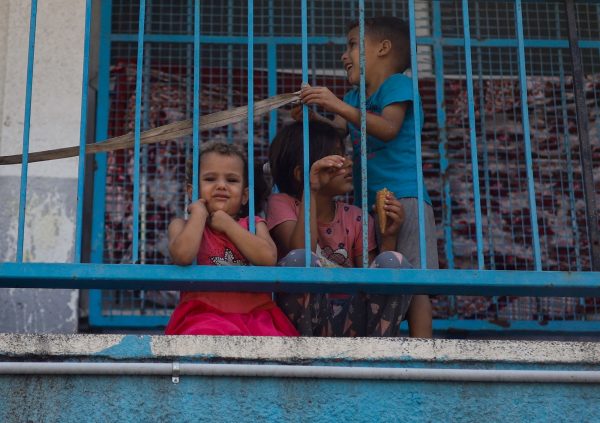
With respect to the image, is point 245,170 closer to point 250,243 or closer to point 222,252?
point 222,252

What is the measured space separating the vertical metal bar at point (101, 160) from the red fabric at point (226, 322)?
1.44 m

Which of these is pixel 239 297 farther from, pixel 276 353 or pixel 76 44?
pixel 76 44

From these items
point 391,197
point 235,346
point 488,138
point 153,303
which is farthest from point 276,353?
point 488,138

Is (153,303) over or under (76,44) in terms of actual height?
under

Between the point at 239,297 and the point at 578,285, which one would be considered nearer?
the point at 578,285

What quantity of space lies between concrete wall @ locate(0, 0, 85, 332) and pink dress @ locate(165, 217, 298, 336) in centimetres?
127

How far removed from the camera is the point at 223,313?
10.8 ft

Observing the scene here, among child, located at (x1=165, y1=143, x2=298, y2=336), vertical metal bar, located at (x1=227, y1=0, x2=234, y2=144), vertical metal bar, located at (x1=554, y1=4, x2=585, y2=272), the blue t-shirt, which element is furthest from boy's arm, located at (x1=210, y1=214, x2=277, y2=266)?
vertical metal bar, located at (x1=554, y1=4, x2=585, y2=272)

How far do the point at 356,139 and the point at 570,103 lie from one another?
1722mm

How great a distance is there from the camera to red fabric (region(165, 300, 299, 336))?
3217mm

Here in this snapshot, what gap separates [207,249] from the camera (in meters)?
3.44

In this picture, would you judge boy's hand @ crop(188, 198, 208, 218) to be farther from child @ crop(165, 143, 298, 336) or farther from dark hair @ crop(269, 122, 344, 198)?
dark hair @ crop(269, 122, 344, 198)

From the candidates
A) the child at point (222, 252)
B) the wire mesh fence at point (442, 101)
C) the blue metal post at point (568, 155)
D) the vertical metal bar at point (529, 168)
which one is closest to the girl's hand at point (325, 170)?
the child at point (222, 252)

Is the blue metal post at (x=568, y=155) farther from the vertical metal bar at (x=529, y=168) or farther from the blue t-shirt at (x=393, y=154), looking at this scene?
the vertical metal bar at (x=529, y=168)
